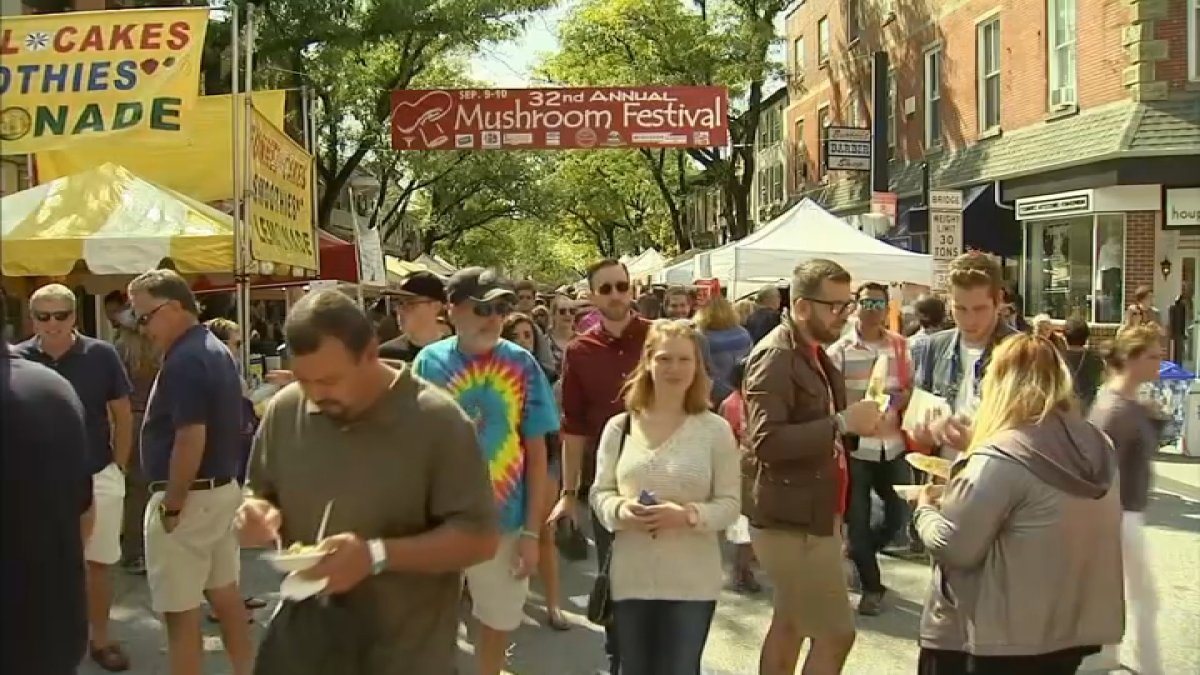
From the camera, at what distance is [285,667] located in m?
2.90

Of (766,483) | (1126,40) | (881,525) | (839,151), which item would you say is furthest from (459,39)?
(766,483)

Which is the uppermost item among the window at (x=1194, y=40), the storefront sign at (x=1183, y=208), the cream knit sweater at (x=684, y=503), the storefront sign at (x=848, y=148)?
the window at (x=1194, y=40)

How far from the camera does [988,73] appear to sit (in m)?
22.1

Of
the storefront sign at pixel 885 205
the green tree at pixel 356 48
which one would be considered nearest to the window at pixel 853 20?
the green tree at pixel 356 48

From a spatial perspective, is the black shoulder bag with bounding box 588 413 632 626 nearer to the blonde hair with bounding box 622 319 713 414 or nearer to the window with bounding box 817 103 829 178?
the blonde hair with bounding box 622 319 713 414

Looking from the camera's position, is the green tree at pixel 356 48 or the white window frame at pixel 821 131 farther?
the white window frame at pixel 821 131

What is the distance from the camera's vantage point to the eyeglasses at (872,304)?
7.03 metres

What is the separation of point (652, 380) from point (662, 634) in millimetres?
893

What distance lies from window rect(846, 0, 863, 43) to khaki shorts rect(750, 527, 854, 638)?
25900 millimetres

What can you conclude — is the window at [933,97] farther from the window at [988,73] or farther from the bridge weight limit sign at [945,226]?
the bridge weight limit sign at [945,226]

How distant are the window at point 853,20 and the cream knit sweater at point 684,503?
26.1m

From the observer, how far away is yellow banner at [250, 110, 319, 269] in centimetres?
909

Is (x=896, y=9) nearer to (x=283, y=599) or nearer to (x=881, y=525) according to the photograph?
(x=881, y=525)

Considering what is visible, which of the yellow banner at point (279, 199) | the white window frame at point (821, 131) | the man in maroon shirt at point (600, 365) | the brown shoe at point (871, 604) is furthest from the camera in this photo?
the white window frame at point (821, 131)
